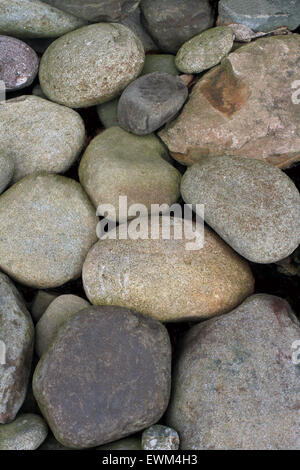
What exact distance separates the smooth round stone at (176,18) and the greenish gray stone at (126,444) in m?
2.93

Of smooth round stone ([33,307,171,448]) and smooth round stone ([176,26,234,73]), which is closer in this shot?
smooth round stone ([33,307,171,448])

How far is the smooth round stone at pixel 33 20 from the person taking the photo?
318 centimetres

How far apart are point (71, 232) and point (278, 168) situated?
4.93 feet

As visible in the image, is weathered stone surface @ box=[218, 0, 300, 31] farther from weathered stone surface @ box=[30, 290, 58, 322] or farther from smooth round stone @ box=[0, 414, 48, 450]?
smooth round stone @ box=[0, 414, 48, 450]

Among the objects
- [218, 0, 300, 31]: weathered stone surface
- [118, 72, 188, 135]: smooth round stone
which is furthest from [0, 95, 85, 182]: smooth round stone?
[218, 0, 300, 31]: weathered stone surface

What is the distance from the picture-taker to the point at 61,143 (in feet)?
10.1

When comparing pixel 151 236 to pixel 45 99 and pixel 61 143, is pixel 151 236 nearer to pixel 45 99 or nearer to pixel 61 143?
pixel 61 143

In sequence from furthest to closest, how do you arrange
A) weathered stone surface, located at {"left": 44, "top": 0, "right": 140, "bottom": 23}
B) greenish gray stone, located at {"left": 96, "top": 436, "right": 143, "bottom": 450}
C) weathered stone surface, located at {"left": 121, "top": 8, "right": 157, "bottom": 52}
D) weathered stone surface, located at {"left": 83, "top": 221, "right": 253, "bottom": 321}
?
1. weathered stone surface, located at {"left": 121, "top": 8, "right": 157, "bottom": 52}
2. weathered stone surface, located at {"left": 44, "top": 0, "right": 140, "bottom": 23}
3. weathered stone surface, located at {"left": 83, "top": 221, "right": 253, "bottom": 321}
4. greenish gray stone, located at {"left": 96, "top": 436, "right": 143, "bottom": 450}

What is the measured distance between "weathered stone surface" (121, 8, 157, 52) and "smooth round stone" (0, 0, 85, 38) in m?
0.39

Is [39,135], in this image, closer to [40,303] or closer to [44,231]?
[44,231]

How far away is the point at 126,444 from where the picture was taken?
2357 millimetres

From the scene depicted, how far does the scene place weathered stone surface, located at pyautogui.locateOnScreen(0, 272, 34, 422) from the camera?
2.38 meters

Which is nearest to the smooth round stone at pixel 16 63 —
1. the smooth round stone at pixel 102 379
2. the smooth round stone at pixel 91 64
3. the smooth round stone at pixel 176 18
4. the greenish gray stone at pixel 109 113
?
the smooth round stone at pixel 91 64

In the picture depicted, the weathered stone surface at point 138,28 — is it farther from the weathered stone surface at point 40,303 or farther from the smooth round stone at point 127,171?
the weathered stone surface at point 40,303
